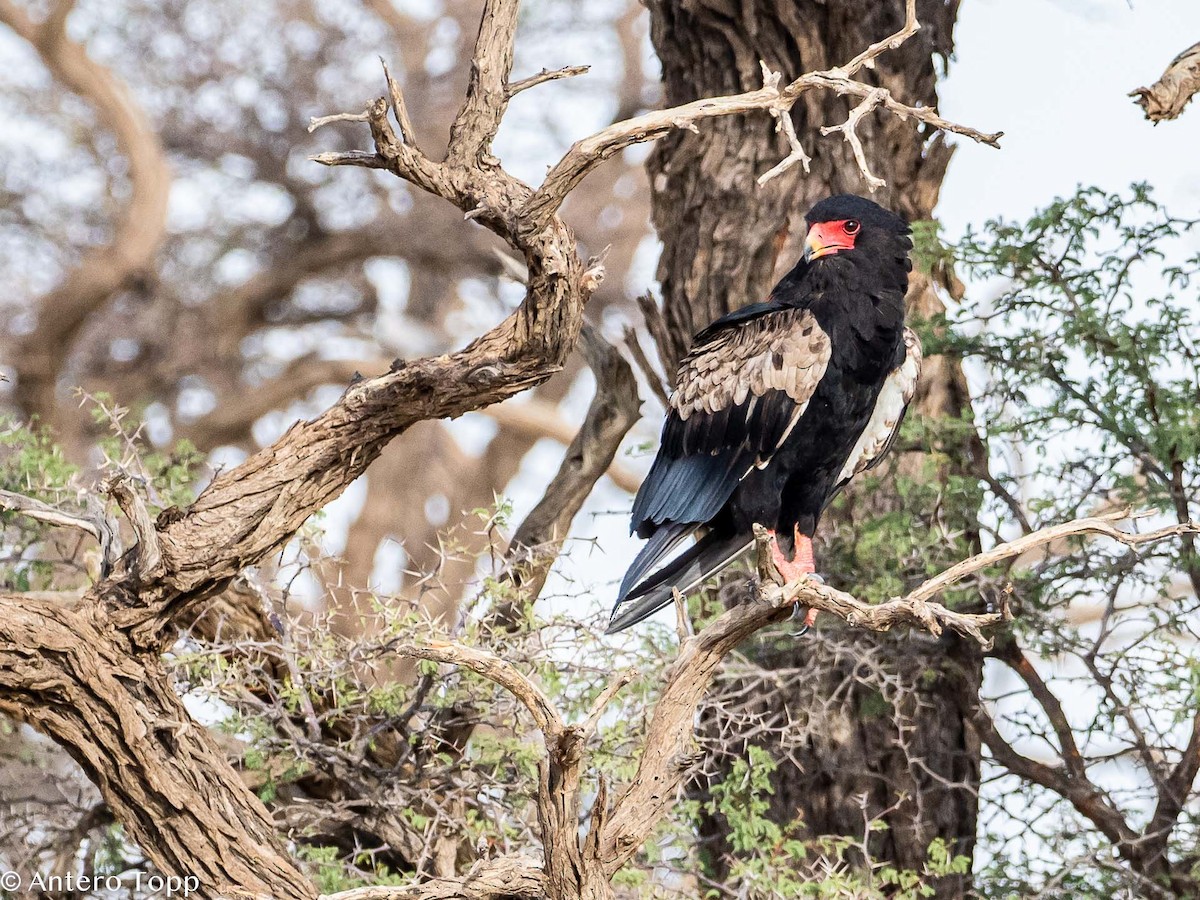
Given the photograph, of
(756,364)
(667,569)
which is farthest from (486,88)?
(667,569)

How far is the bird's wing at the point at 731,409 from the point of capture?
13.2 ft

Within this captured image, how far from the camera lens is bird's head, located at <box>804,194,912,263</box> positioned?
4.09m

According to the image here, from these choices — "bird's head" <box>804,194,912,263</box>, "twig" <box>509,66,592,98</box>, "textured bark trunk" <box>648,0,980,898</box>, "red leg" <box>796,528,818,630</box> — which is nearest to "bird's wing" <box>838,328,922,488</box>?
"red leg" <box>796,528,818,630</box>

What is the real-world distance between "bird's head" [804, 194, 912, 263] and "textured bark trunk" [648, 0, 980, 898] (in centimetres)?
135

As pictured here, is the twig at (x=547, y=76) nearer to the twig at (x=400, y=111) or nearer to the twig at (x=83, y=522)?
the twig at (x=400, y=111)

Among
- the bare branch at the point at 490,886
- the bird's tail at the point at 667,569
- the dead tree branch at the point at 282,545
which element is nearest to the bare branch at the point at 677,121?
the dead tree branch at the point at 282,545

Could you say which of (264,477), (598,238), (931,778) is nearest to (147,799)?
(264,477)

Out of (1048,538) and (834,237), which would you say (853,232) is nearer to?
(834,237)

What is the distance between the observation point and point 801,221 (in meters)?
5.62

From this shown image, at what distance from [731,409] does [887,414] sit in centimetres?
54

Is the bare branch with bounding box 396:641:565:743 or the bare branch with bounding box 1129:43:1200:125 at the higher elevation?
the bare branch with bounding box 1129:43:1200:125

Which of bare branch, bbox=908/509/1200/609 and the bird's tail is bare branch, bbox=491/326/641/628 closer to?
the bird's tail

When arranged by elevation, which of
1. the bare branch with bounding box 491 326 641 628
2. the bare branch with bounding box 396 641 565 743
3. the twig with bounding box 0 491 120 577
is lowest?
the bare branch with bounding box 396 641 565 743

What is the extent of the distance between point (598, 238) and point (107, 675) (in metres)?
9.51
